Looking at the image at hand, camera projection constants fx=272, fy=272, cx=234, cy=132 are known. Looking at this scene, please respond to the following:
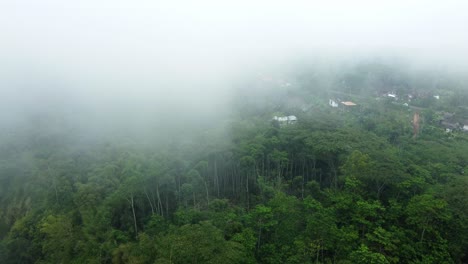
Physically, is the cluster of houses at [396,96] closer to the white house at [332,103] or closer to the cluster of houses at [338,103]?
the cluster of houses at [338,103]

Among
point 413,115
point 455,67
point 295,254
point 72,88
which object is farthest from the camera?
point 455,67

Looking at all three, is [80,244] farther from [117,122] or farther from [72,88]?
[72,88]

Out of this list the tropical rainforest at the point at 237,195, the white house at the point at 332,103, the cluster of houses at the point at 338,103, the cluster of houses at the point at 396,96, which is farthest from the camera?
the cluster of houses at the point at 396,96

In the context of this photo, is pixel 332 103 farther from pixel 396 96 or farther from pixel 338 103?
pixel 396 96

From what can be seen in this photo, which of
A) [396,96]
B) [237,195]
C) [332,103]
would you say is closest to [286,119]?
[332,103]

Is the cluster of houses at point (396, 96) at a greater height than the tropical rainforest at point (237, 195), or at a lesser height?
greater

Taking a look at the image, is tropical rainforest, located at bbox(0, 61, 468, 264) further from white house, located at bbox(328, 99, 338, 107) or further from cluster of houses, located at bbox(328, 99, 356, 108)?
white house, located at bbox(328, 99, 338, 107)

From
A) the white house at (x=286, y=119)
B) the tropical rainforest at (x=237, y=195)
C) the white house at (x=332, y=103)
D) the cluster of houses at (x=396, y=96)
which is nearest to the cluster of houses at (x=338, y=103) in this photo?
the white house at (x=332, y=103)

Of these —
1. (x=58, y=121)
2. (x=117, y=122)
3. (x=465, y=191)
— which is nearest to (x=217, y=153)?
A: (x=465, y=191)
